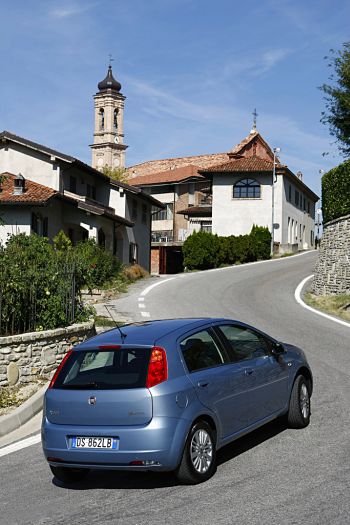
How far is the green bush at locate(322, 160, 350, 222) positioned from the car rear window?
2571 cm

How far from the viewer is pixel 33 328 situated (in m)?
13.1

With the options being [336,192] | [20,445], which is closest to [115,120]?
[336,192]

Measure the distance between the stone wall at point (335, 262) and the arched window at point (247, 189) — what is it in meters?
31.4

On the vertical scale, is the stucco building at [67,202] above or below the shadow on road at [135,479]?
above

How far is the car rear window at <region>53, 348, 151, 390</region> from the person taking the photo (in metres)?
6.83

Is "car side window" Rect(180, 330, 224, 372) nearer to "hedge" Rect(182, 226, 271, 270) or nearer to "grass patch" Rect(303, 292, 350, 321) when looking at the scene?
"grass patch" Rect(303, 292, 350, 321)

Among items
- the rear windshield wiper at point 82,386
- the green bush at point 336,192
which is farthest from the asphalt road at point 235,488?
the green bush at point 336,192

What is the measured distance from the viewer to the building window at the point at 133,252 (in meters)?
48.4

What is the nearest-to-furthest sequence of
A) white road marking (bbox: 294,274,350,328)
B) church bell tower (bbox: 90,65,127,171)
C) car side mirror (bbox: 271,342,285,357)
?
car side mirror (bbox: 271,342,285,357), white road marking (bbox: 294,274,350,328), church bell tower (bbox: 90,65,127,171)

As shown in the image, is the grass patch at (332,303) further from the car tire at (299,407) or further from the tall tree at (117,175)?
the tall tree at (117,175)

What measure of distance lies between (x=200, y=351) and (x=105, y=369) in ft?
3.31

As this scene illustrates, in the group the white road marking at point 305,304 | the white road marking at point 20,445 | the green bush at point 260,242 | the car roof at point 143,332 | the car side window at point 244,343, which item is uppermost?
the green bush at point 260,242

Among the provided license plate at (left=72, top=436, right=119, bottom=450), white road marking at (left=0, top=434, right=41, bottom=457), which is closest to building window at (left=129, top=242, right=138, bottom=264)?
white road marking at (left=0, top=434, right=41, bottom=457)

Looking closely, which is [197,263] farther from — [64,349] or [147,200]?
[64,349]
